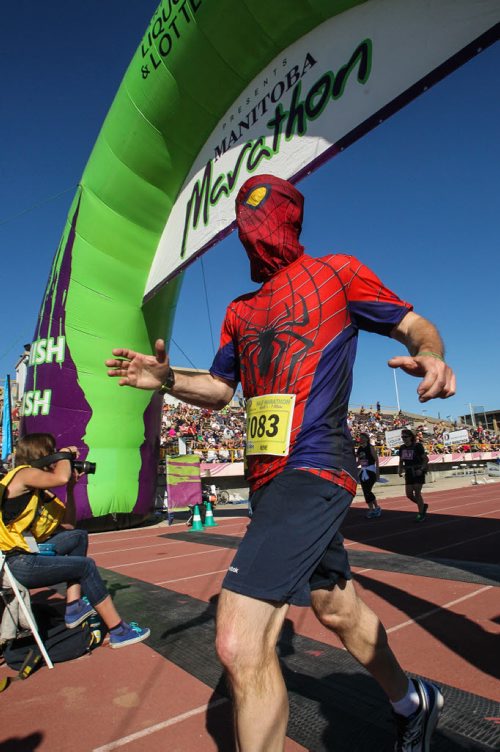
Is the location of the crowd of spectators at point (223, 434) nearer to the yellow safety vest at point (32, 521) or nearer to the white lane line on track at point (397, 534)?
the white lane line on track at point (397, 534)

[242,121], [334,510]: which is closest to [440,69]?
[242,121]

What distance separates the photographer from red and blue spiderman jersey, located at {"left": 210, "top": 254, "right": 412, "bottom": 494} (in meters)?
1.62

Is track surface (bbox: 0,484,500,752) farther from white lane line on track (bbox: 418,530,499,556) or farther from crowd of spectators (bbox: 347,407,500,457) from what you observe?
crowd of spectators (bbox: 347,407,500,457)

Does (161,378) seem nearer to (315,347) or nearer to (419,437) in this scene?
(315,347)

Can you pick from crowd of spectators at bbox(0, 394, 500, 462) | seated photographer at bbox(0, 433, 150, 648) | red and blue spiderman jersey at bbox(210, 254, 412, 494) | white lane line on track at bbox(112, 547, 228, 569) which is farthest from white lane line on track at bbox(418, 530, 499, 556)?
crowd of spectators at bbox(0, 394, 500, 462)

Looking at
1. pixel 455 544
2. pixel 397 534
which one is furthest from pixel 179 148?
pixel 455 544

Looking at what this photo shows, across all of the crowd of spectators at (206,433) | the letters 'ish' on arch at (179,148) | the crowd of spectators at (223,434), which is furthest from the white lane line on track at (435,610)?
the crowd of spectators at (223,434)

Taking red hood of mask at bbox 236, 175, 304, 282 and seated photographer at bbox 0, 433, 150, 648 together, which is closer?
red hood of mask at bbox 236, 175, 304, 282

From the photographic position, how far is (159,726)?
2225 millimetres

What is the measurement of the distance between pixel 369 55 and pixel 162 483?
11680 millimetres

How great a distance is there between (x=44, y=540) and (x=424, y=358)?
10.7ft

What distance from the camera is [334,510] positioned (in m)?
1.53

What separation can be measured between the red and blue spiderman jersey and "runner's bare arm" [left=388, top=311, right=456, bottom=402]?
0.18ft

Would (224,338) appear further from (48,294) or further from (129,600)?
(48,294)
